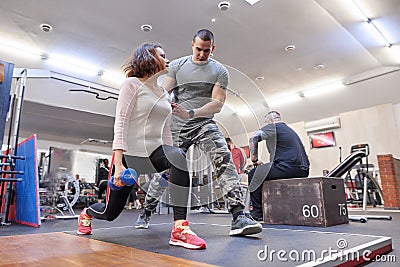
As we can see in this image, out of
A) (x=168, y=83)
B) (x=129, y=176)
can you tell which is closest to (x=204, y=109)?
(x=168, y=83)

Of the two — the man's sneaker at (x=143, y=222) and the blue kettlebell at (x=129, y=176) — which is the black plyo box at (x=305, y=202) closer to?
the man's sneaker at (x=143, y=222)

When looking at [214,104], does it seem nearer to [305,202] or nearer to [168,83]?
[168,83]

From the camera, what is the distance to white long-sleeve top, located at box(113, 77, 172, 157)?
1367 mm

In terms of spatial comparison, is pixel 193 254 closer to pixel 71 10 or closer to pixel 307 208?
pixel 307 208

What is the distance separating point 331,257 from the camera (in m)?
0.92

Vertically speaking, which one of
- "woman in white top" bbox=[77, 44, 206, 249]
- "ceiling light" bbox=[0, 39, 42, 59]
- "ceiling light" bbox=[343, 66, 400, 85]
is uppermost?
"ceiling light" bbox=[0, 39, 42, 59]

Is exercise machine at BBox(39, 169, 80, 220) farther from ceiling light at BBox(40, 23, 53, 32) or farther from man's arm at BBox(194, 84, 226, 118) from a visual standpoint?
man's arm at BBox(194, 84, 226, 118)

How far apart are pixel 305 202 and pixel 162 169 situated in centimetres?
127

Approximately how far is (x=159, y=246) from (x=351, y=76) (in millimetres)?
6401

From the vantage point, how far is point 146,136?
140 cm

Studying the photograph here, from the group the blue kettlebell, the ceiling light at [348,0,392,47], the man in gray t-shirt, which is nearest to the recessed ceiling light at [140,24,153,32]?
the ceiling light at [348,0,392,47]

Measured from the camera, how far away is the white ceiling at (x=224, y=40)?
4.09 m

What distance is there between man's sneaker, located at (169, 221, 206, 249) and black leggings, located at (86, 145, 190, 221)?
6 cm

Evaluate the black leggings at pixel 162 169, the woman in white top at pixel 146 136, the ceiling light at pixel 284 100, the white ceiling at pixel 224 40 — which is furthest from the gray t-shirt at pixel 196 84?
the ceiling light at pixel 284 100
